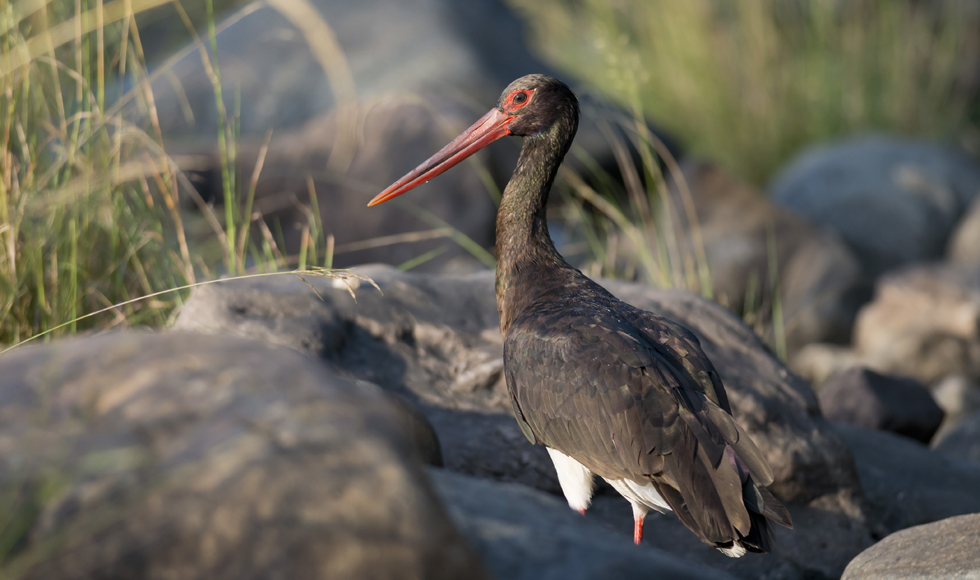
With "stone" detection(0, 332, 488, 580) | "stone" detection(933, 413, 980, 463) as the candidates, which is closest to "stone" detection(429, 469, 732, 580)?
"stone" detection(0, 332, 488, 580)

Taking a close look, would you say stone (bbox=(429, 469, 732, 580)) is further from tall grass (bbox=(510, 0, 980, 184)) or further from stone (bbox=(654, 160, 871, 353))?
tall grass (bbox=(510, 0, 980, 184))

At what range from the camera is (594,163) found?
258 inches

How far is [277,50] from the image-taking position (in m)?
8.46

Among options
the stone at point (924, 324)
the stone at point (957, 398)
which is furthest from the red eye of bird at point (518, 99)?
the stone at point (924, 324)

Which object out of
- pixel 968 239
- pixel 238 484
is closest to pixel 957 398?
pixel 968 239

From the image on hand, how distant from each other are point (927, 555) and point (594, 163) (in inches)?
172

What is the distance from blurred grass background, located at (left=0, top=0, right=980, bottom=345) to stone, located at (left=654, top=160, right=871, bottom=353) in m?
0.61

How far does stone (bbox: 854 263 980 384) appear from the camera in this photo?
6.51 metres

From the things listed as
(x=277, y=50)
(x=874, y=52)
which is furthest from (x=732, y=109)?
(x=277, y=50)

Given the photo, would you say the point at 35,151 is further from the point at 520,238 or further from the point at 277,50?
the point at 277,50

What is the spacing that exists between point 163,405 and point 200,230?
425 centimetres

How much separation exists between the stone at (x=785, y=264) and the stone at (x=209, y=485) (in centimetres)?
571

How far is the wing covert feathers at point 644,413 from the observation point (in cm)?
250

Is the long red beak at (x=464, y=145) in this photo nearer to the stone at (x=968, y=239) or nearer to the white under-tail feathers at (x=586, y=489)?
the white under-tail feathers at (x=586, y=489)
